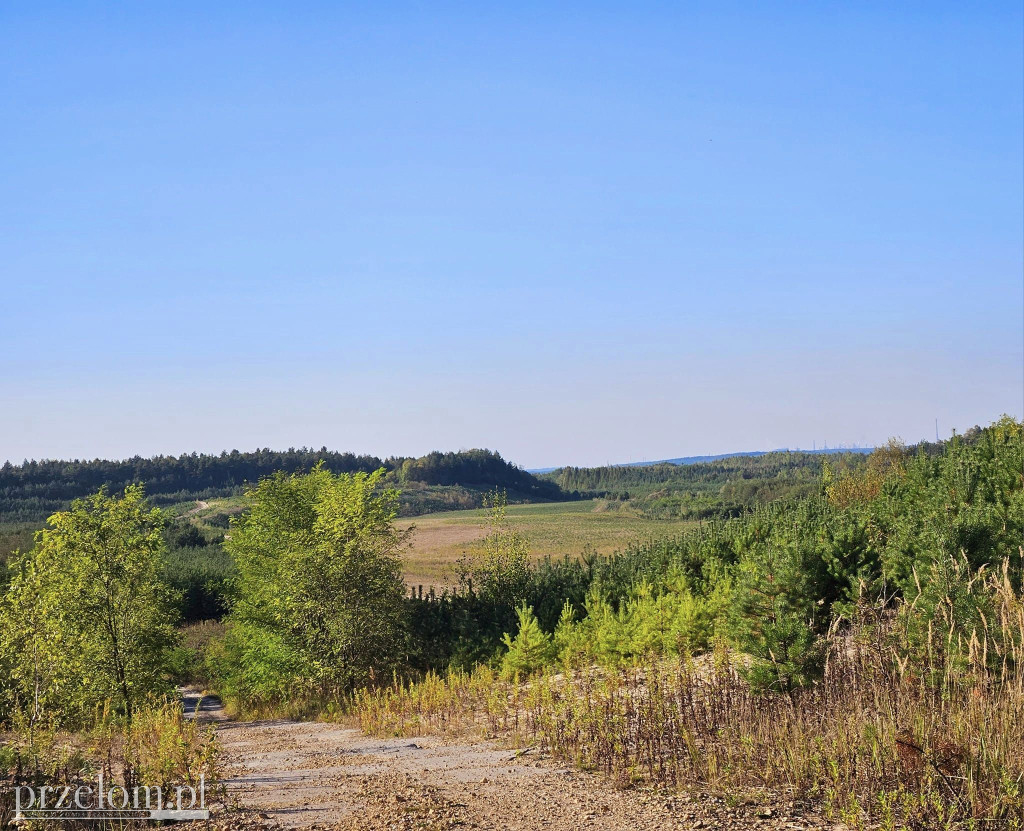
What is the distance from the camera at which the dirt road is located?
21.5ft

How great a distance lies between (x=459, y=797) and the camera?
7523mm

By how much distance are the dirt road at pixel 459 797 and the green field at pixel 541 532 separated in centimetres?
3277

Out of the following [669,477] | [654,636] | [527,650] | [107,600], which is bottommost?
[669,477]

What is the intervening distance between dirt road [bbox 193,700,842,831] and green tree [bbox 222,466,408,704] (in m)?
8.71

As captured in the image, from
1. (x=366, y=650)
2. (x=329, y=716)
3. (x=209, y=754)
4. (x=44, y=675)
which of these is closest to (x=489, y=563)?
(x=366, y=650)

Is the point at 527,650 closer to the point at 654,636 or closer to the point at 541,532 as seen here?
the point at 654,636

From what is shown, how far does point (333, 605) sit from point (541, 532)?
206 ft

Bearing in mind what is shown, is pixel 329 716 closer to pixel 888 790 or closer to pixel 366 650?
pixel 366 650

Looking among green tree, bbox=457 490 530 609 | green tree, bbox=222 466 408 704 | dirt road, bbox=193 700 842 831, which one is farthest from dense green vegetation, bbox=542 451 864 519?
dirt road, bbox=193 700 842 831

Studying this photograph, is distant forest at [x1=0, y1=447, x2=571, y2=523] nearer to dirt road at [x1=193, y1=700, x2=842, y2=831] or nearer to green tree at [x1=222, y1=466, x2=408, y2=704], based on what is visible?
green tree at [x1=222, y1=466, x2=408, y2=704]

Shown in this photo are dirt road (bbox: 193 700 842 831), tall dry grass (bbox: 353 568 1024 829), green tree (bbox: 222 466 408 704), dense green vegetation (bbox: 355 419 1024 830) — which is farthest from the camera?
green tree (bbox: 222 466 408 704)

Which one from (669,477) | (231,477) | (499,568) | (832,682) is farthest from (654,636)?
(669,477)

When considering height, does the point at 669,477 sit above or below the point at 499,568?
below

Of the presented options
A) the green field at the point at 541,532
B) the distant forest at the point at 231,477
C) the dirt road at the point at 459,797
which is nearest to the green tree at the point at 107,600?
the dirt road at the point at 459,797
